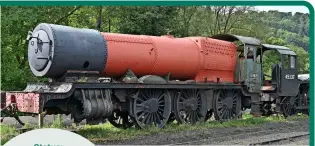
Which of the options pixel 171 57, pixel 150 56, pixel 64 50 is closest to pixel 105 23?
pixel 171 57

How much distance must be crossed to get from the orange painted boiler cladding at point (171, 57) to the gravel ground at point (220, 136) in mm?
1966

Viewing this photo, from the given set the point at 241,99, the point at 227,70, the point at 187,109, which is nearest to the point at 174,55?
the point at 187,109

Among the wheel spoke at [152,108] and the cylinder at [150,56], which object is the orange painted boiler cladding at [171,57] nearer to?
the cylinder at [150,56]

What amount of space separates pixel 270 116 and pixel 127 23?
20.8 ft

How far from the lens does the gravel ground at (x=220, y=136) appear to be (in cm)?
1026

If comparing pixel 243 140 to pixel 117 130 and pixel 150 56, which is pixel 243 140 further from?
pixel 150 56

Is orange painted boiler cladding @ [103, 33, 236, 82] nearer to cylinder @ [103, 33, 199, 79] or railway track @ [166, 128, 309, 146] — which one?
cylinder @ [103, 33, 199, 79]

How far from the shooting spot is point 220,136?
37.6 feet

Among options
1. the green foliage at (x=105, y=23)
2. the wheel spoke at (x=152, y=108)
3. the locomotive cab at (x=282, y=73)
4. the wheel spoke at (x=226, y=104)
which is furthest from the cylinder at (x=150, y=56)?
the locomotive cab at (x=282, y=73)

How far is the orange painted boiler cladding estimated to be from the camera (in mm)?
11750

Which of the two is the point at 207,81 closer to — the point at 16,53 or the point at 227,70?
the point at 227,70

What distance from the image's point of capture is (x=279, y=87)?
16719 millimetres

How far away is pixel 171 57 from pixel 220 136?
9.03 ft

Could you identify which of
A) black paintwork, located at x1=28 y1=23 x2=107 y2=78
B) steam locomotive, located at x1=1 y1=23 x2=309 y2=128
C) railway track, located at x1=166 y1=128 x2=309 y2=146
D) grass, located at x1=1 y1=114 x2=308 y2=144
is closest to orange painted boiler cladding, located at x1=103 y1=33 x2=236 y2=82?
steam locomotive, located at x1=1 y1=23 x2=309 y2=128
